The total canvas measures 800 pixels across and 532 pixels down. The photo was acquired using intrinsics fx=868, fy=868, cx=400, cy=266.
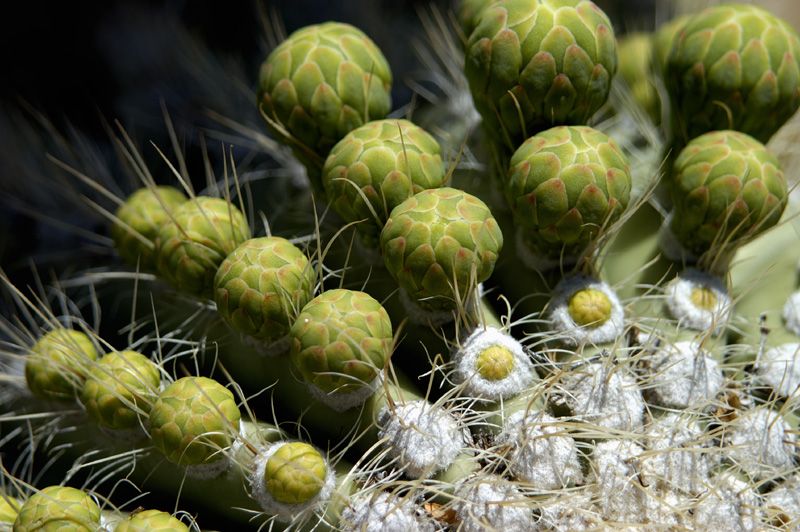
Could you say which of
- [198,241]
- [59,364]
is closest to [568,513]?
[198,241]

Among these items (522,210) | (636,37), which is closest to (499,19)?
(522,210)

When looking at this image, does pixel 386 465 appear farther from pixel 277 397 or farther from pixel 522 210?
pixel 522 210

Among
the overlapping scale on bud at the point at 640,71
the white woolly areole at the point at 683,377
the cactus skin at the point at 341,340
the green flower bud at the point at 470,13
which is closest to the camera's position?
the cactus skin at the point at 341,340

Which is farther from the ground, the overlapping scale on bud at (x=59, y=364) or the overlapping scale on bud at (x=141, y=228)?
the overlapping scale on bud at (x=141, y=228)

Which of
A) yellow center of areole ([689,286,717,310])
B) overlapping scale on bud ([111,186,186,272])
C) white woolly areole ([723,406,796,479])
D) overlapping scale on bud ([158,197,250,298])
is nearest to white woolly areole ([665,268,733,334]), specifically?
yellow center of areole ([689,286,717,310])

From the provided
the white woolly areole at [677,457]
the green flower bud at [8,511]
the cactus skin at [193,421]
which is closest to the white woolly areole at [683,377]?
the white woolly areole at [677,457]

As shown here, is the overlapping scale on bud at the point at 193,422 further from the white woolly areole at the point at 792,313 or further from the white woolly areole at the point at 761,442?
the white woolly areole at the point at 792,313
